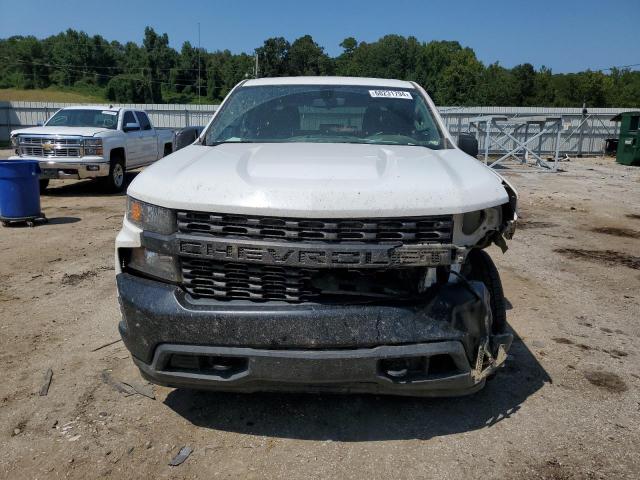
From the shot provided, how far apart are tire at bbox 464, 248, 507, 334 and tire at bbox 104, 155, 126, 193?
9.82m

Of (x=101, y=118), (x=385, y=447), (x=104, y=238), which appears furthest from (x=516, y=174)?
(x=385, y=447)

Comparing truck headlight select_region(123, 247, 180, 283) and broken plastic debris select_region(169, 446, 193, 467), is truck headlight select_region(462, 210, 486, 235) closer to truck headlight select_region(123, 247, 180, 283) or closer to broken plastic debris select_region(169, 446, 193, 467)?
truck headlight select_region(123, 247, 180, 283)

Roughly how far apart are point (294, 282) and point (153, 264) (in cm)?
74

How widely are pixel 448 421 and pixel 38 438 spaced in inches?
86.3

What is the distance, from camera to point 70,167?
10.8 metres

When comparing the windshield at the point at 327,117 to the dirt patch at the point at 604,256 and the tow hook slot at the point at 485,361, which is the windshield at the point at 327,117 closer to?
the tow hook slot at the point at 485,361

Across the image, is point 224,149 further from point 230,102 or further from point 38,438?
point 38,438

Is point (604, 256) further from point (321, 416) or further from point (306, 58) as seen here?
point (306, 58)

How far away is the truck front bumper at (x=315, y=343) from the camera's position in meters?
2.43

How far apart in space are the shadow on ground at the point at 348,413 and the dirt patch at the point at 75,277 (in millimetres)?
2777

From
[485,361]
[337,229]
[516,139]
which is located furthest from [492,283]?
[516,139]

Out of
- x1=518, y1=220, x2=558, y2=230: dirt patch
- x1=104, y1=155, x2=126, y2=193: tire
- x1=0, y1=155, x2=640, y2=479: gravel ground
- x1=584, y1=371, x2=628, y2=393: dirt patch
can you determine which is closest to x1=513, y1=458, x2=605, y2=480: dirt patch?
x1=0, y1=155, x2=640, y2=479: gravel ground

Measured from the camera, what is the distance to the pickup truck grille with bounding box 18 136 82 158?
424 inches

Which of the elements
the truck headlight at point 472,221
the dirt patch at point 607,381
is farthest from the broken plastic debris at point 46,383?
the dirt patch at point 607,381
